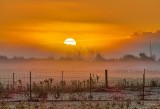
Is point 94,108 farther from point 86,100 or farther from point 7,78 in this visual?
point 7,78

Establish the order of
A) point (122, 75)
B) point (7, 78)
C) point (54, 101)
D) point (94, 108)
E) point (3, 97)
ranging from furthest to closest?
1. point (122, 75)
2. point (7, 78)
3. point (3, 97)
4. point (54, 101)
5. point (94, 108)

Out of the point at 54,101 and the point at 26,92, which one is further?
the point at 26,92

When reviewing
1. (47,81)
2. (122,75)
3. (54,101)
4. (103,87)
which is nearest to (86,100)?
(54,101)

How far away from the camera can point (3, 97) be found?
3341 centimetres

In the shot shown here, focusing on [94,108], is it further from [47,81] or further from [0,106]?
[47,81]

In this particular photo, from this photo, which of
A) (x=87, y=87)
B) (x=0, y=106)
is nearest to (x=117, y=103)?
(x=0, y=106)

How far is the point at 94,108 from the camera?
2536cm

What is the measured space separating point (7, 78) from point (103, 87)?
7214 millimetres

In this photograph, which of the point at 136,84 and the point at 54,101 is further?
the point at 136,84

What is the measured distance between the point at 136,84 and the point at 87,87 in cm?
475

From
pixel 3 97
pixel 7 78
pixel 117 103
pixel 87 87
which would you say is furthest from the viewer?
pixel 7 78

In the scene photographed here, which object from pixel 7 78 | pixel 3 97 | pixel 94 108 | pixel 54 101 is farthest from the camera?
pixel 7 78

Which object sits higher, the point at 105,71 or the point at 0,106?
the point at 105,71

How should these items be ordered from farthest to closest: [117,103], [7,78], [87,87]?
[7,78], [87,87], [117,103]
